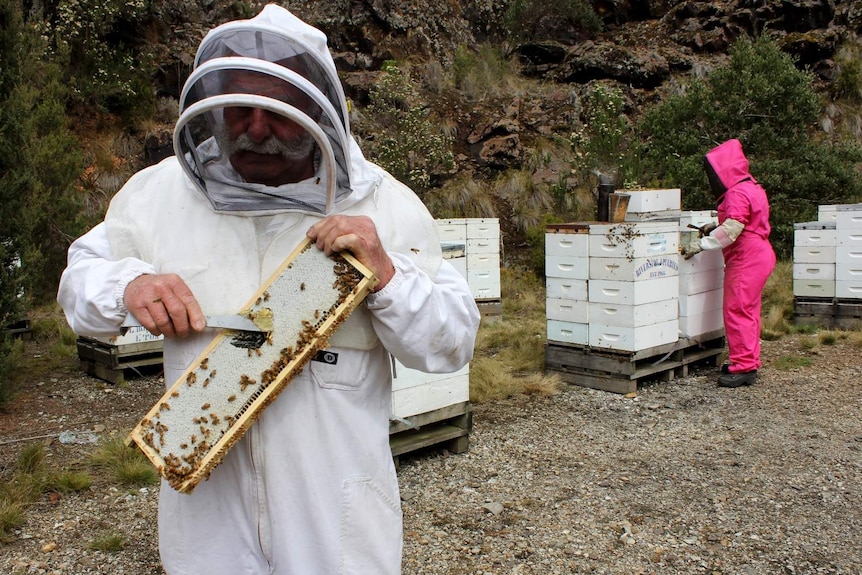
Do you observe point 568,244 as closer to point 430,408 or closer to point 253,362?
point 430,408

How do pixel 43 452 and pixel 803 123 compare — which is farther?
pixel 803 123

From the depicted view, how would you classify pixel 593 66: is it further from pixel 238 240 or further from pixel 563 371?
pixel 238 240

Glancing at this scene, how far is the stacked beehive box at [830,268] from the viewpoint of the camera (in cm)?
750

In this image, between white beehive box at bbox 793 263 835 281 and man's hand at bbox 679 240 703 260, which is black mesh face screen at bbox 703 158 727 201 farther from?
white beehive box at bbox 793 263 835 281

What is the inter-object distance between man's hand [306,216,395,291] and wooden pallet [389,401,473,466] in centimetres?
286

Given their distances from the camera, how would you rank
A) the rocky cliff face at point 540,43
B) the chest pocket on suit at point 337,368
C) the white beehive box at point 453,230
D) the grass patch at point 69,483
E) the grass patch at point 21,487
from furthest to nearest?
the rocky cliff face at point 540,43 → the white beehive box at point 453,230 → the grass patch at point 69,483 → the grass patch at point 21,487 → the chest pocket on suit at point 337,368


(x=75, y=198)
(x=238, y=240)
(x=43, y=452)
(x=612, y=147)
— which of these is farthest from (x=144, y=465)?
(x=612, y=147)

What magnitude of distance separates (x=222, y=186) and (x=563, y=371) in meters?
5.04

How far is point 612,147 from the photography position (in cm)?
1356

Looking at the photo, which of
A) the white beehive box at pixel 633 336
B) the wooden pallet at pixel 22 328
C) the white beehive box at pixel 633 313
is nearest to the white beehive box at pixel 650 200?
the white beehive box at pixel 633 313

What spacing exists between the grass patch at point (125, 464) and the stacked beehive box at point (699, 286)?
14.5 ft

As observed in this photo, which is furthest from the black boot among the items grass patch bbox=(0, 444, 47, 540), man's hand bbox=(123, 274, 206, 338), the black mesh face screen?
man's hand bbox=(123, 274, 206, 338)

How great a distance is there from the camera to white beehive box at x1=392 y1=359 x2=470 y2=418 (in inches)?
159

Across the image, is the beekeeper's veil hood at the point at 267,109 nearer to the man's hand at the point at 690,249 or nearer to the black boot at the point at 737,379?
the man's hand at the point at 690,249
